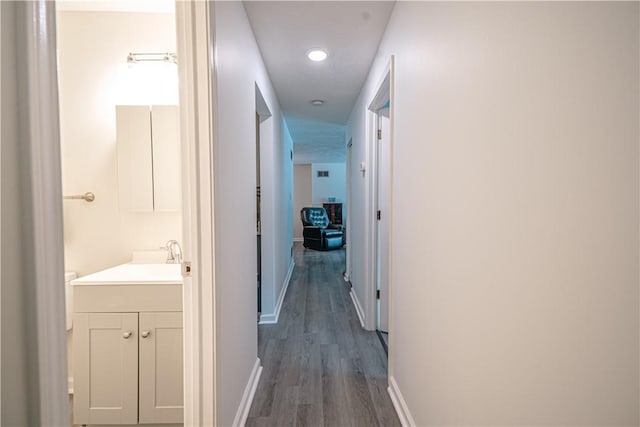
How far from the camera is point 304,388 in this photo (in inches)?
79.7

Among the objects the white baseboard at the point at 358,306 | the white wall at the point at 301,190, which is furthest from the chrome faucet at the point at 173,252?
the white wall at the point at 301,190

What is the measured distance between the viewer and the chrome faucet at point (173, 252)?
1.98m

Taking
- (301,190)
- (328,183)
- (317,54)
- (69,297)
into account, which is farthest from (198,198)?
(328,183)

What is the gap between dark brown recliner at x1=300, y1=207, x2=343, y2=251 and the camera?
7.47m

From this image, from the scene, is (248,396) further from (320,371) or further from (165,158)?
(165,158)

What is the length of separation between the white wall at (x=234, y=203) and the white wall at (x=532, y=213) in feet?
2.94

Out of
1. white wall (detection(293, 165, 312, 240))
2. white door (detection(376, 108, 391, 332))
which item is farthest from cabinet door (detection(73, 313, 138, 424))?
→ white wall (detection(293, 165, 312, 240))

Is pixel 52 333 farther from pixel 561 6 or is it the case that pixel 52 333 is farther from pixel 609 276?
pixel 561 6

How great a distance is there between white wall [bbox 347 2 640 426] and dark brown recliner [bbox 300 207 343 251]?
6.14 meters

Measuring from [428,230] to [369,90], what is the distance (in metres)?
1.82

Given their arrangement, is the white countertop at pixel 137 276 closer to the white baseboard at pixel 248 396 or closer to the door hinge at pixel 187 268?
the door hinge at pixel 187 268

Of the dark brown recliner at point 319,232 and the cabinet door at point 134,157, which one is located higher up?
the cabinet door at point 134,157

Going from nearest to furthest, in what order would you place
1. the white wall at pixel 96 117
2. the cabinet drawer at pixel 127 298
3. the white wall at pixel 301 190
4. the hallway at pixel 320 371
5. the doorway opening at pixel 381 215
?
the cabinet drawer at pixel 127 298 < the hallway at pixel 320 371 < the white wall at pixel 96 117 < the doorway opening at pixel 381 215 < the white wall at pixel 301 190

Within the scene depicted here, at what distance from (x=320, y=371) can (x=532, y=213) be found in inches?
77.4
